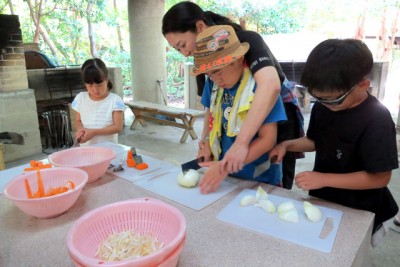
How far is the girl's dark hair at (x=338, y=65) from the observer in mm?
868

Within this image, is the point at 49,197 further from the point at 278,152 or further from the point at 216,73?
the point at 278,152

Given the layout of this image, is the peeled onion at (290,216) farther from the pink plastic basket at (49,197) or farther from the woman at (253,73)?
the pink plastic basket at (49,197)

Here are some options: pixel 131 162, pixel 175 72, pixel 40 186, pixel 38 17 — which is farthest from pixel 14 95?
pixel 175 72

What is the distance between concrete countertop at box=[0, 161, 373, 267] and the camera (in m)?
0.74

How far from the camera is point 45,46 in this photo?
8.49 metres

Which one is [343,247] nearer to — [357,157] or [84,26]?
[357,157]

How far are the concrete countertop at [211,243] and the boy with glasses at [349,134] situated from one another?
0.11m

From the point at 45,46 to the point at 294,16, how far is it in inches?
290

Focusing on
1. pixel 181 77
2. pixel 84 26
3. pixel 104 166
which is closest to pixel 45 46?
pixel 84 26

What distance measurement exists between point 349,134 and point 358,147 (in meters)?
0.05

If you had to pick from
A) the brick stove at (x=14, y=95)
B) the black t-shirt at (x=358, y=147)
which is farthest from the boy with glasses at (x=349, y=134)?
the brick stove at (x=14, y=95)

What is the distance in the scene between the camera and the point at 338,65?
2.85ft

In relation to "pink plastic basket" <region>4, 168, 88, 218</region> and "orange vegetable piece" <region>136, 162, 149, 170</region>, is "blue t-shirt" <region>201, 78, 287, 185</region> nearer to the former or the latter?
"orange vegetable piece" <region>136, 162, 149, 170</region>

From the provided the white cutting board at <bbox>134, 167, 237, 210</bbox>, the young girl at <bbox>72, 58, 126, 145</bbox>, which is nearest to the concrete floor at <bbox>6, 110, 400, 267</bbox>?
the young girl at <bbox>72, 58, 126, 145</bbox>
